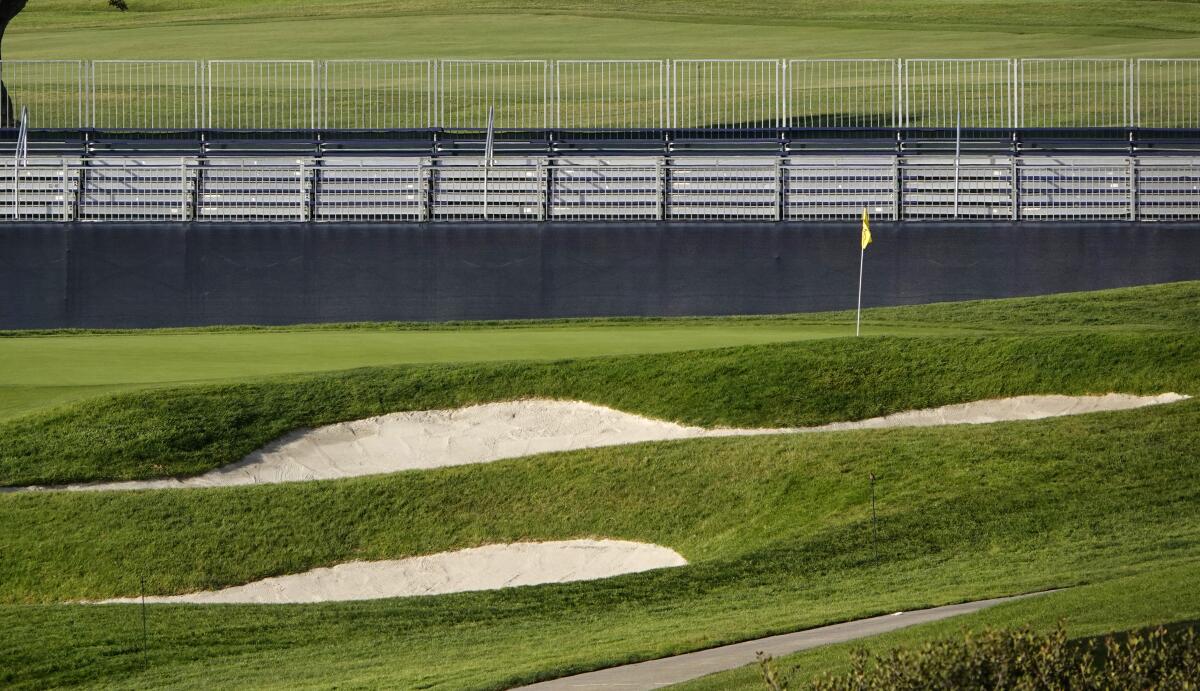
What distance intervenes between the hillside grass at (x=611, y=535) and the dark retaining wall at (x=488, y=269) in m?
10.6

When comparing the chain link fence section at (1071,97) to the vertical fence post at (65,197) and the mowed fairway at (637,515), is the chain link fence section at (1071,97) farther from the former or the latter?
the vertical fence post at (65,197)

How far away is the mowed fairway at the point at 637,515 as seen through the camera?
1116cm

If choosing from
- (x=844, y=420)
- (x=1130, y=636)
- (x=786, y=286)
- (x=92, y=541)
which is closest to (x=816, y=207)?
(x=786, y=286)

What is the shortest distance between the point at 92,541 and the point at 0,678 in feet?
12.8

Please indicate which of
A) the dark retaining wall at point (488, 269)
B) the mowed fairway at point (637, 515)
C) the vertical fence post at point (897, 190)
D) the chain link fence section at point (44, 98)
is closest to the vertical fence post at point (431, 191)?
the dark retaining wall at point (488, 269)

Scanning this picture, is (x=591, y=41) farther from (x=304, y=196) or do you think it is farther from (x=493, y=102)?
(x=304, y=196)

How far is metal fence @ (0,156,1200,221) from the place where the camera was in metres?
27.4

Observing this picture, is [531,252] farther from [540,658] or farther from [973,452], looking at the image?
[540,658]

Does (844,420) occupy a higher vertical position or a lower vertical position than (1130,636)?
lower

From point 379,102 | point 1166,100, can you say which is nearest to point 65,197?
point 379,102

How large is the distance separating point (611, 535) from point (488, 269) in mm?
12422

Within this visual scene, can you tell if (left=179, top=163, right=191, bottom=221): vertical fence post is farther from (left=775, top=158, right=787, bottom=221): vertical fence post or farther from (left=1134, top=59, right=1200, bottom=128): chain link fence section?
(left=1134, top=59, right=1200, bottom=128): chain link fence section

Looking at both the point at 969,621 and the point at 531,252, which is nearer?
the point at 969,621

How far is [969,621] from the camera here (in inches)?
383
